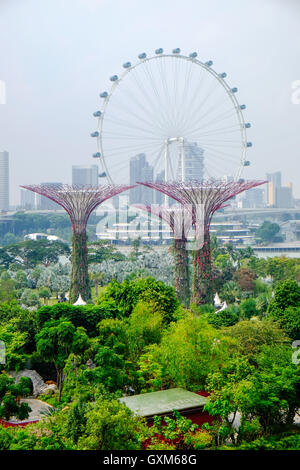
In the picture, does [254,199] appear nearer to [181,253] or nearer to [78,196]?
[181,253]

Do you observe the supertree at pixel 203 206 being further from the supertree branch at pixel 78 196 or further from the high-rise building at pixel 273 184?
the high-rise building at pixel 273 184

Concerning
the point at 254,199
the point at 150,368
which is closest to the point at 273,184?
the point at 254,199

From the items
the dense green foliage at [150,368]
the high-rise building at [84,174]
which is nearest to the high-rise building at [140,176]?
the high-rise building at [84,174]

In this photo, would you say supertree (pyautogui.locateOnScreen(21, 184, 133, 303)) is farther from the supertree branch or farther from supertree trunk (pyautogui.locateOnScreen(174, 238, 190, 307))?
supertree trunk (pyautogui.locateOnScreen(174, 238, 190, 307))

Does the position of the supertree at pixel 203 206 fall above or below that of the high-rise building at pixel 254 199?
below

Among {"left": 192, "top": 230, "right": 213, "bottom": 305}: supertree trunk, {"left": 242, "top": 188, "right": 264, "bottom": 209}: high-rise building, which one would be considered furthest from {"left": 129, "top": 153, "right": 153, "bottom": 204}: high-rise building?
{"left": 192, "top": 230, "right": 213, "bottom": 305}: supertree trunk

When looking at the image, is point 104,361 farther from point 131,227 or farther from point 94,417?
point 131,227
